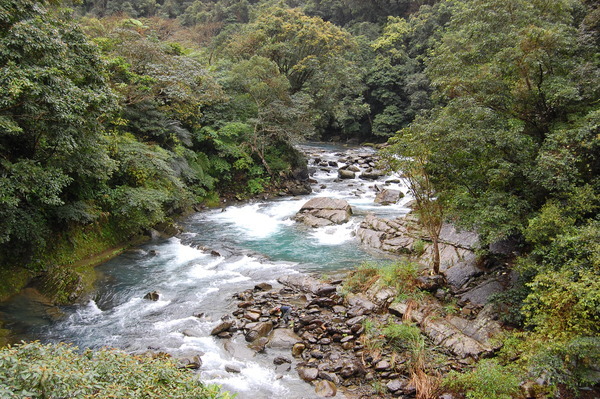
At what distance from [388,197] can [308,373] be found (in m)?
16.1

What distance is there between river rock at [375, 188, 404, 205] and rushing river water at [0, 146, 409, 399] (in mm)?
650

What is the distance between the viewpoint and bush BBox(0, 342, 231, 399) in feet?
12.9

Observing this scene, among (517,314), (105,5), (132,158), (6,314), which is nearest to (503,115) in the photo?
(517,314)

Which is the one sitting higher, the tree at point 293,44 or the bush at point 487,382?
the tree at point 293,44

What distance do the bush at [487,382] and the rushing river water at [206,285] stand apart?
3.05 metres

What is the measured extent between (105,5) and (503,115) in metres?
60.9

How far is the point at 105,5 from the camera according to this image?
53.8 meters

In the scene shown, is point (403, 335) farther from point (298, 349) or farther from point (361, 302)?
point (298, 349)

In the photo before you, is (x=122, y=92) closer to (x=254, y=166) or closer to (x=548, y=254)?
(x=254, y=166)

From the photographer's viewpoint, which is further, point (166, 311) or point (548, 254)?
point (166, 311)

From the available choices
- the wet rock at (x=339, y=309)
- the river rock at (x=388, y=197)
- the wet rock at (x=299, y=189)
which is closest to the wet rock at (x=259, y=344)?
the wet rock at (x=339, y=309)

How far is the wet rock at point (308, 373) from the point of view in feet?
25.8

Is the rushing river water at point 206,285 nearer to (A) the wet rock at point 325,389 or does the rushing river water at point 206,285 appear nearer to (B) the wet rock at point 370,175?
(A) the wet rock at point 325,389

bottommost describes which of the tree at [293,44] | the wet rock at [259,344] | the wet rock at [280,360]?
the wet rock at [280,360]
